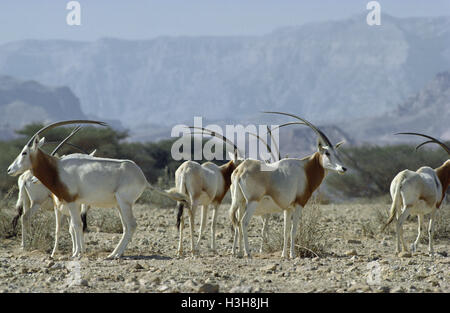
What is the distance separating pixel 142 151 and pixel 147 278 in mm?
26512

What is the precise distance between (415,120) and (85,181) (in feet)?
517

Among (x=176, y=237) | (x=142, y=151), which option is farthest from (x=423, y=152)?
(x=176, y=237)

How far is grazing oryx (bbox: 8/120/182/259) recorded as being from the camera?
382 inches

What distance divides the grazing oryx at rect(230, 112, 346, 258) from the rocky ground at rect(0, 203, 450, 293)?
0.65 metres

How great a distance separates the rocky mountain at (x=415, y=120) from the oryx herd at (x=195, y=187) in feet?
458

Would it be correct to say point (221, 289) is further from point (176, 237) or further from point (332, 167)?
point (176, 237)

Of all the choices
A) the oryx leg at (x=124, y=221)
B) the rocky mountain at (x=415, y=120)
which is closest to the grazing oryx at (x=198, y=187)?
the oryx leg at (x=124, y=221)

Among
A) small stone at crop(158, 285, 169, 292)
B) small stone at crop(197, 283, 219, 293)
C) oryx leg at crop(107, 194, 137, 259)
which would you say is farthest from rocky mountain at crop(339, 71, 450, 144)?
small stone at crop(197, 283, 219, 293)

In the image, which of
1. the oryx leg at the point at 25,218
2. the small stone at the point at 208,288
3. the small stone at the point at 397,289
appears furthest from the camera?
the oryx leg at the point at 25,218

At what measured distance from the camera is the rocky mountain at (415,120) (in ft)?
509

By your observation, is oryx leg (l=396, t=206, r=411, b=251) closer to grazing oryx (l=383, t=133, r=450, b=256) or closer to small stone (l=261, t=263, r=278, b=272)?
grazing oryx (l=383, t=133, r=450, b=256)

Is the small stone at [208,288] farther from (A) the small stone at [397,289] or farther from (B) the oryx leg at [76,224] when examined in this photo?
(B) the oryx leg at [76,224]

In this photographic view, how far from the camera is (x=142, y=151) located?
113ft

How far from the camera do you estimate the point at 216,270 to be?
8648mm
